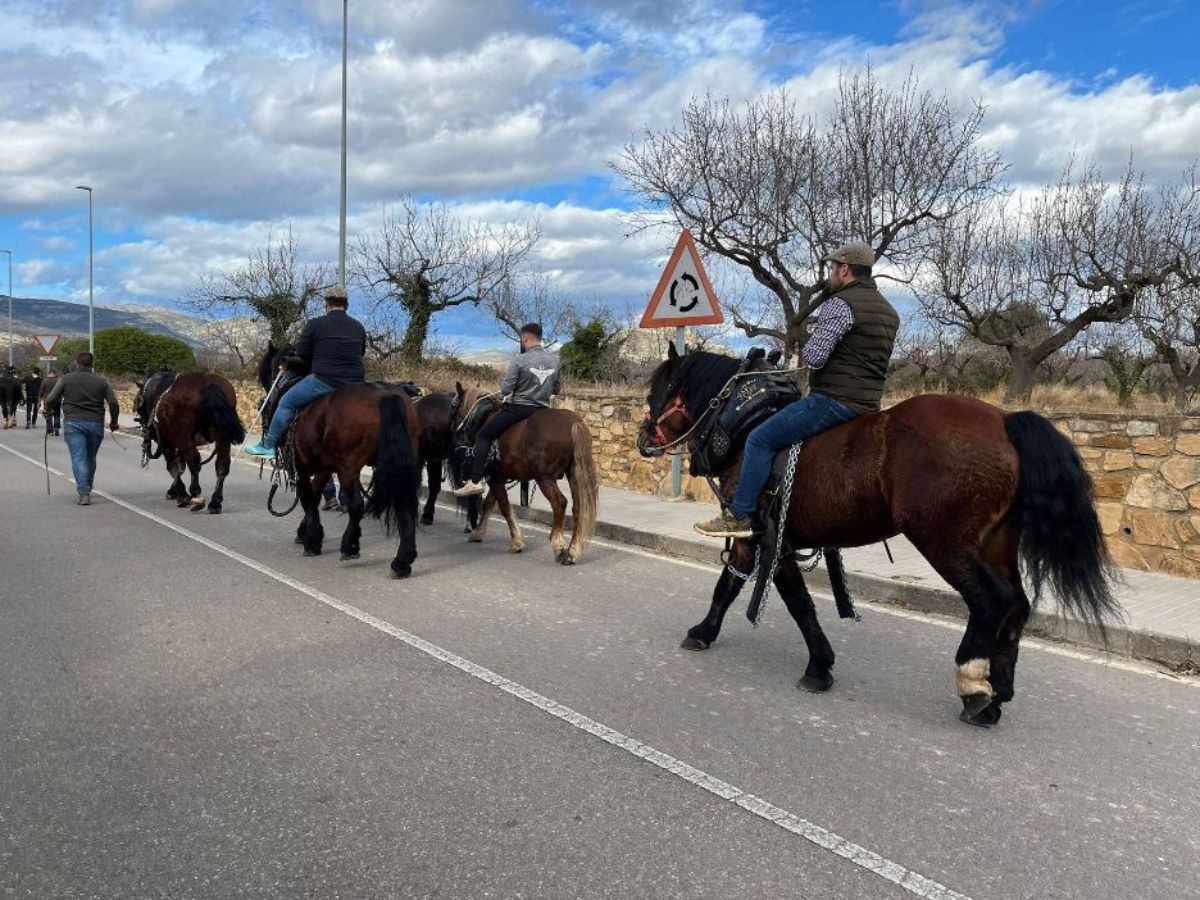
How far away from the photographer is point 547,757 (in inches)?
153

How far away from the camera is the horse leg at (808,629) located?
16.0ft

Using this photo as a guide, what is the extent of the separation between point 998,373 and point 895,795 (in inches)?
1186

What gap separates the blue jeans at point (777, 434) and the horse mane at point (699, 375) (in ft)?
2.08

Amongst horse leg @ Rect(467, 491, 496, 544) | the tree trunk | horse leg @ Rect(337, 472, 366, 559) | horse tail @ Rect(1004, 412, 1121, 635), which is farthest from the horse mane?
the tree trunk

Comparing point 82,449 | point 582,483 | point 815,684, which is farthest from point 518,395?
point 82,449

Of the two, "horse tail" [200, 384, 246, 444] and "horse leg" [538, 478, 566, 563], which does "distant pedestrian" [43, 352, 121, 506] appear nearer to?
"horse tail" [200, 384, 246, 444]

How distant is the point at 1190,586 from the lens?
6988 mm

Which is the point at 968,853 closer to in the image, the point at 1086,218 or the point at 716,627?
the point at 716,627

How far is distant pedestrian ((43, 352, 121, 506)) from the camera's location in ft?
39.3

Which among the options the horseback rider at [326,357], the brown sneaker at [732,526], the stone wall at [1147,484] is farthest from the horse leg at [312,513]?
the stone wall at [1147,484]

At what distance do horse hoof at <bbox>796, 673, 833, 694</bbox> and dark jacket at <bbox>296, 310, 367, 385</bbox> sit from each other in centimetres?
523

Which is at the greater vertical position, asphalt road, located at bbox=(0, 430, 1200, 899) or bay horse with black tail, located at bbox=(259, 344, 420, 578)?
bay horse with black tail, located at bbox=(259, 344, 420, 578)

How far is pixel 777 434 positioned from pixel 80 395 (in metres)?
10.7

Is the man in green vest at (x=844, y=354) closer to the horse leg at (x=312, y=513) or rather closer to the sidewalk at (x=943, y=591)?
the sidewalk at (x=943, y=591)
